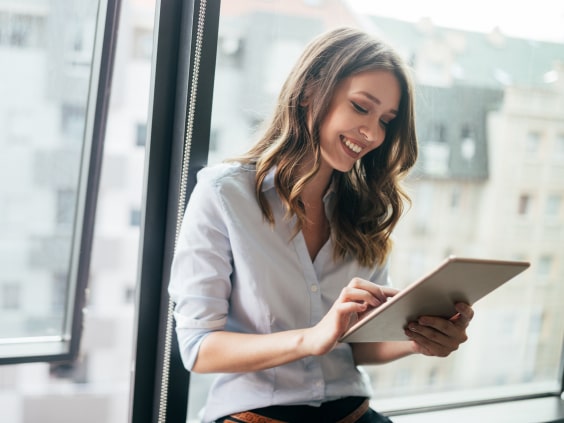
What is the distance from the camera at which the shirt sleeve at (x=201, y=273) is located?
1.23 metres

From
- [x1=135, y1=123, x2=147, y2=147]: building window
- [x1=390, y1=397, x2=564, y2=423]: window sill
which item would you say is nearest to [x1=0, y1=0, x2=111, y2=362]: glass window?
[x1=135, y1=123, x2=147, y2=147]: building window

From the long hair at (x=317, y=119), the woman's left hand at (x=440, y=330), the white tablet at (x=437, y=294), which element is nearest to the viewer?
the white tablet at (x=437, y=294)

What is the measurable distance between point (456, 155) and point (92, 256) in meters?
1.13

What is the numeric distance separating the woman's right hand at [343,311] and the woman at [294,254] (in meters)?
0.02

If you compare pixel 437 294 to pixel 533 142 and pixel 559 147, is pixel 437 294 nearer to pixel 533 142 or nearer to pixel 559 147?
pixel 533 142

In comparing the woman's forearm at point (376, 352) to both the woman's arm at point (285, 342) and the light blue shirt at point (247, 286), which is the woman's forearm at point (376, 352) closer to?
the light blue shirt at point (247, 286)

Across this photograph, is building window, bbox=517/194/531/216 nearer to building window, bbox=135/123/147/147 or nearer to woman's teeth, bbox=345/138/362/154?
woman's teeth, bbox=345/138/362/154

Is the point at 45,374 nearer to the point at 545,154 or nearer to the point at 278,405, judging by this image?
the point at 278,405

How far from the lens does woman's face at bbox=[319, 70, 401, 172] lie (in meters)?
1.33

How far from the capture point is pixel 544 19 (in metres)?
2.05

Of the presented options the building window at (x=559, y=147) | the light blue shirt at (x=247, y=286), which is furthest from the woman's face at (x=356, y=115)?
the building window at (x=559, y=147)

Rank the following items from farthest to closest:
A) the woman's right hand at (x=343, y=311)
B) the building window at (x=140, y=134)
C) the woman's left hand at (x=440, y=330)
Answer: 1. the building window at (x=140, y=134)
2. the woman's left hand at (x=440, y=330)
3. the woman's right hand at (x=343, y=311)

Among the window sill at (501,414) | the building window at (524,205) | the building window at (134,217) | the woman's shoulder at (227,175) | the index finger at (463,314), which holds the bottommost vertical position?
the window sill at (501,414)

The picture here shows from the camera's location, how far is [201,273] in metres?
1.24
